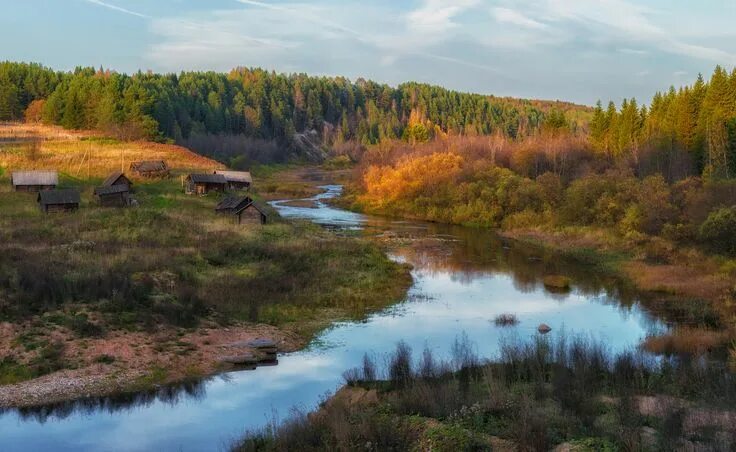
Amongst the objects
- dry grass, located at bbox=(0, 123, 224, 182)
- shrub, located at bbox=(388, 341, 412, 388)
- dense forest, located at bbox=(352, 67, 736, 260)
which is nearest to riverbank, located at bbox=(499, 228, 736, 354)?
dense forest, located at bbox=(352, 67, 736, 260)

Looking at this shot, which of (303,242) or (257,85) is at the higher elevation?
(257,85)

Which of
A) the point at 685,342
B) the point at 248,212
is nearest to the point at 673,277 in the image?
the point at 685,342

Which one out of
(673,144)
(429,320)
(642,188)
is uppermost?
(673,144)

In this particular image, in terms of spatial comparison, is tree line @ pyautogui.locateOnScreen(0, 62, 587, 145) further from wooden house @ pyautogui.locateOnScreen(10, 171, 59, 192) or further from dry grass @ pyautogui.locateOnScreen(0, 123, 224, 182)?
wooden house @ pyautogui.locateOnScreen(10, 171, 59, 192)

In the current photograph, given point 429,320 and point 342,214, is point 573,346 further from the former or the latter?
point 342,214

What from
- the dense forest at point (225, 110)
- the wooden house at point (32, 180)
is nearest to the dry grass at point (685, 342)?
the wooden house at point (32, 180)

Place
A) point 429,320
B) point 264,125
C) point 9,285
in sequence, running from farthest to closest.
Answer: point 264,125, point 429,320, point 9,285

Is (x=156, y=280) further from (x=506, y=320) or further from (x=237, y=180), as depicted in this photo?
(x=237, y=180)

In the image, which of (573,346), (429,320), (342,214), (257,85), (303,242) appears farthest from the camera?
(257,85)

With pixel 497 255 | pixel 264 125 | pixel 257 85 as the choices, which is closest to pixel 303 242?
pixel 497 255

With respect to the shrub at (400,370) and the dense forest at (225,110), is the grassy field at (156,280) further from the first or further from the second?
the dense forest at (225,110)
